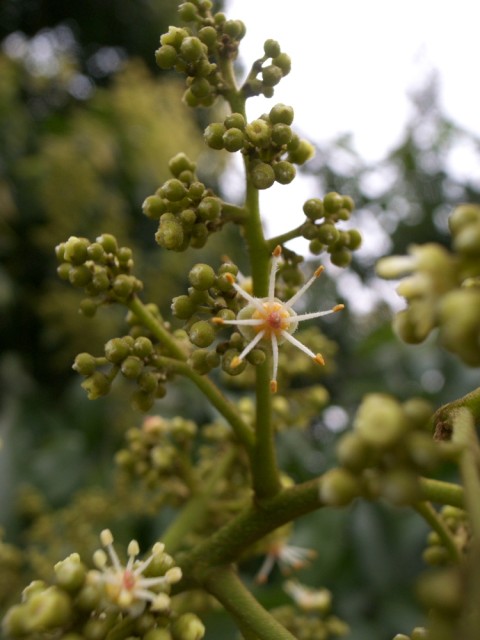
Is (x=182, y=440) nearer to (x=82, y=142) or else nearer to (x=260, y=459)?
(x=260, y=459)

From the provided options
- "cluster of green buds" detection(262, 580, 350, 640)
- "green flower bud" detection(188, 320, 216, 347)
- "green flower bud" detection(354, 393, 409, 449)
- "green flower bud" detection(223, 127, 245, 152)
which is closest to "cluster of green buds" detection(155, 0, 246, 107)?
"green flower bud" detection(223, 127, 245, 152)

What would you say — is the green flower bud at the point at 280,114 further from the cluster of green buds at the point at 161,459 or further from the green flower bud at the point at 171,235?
the cluster of green buds at the point at 161,459

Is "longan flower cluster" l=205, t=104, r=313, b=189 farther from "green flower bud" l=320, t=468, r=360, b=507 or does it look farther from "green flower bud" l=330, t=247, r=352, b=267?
"green flower bud" l=320, t=468, r=360, b=507

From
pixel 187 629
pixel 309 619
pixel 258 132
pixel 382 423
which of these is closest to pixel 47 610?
pixel 187 629

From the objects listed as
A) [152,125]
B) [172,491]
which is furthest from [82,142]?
[172,491]

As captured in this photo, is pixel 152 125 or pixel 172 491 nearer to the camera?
pixel 172 491

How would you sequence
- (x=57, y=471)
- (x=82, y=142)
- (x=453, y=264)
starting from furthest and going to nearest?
(x=82, y=142)
(x=57, y=471)
(x=453, y=264)

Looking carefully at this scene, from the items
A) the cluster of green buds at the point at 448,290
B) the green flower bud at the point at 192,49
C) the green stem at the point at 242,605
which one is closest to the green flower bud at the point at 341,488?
the cluster of green buds at the point at 448,290
